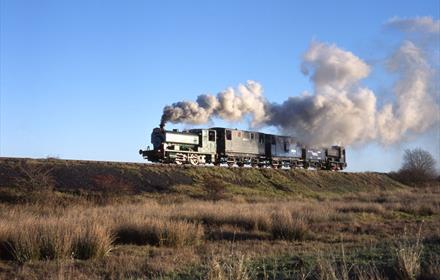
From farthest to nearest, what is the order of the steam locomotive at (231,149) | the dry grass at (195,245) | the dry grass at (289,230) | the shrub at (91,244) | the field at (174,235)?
the steam locomotive at (231,149) < the dry grass at (289,230) < the shrub at (91,244) < the field at (174,235) < the dry grass at (195,245)

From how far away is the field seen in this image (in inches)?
386

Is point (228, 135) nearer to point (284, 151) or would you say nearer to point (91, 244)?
point (284, 151)

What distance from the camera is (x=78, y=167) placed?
3250 cm

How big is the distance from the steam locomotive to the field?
5540mm

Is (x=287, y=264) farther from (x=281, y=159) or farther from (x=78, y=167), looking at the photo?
(x=281, y=159)

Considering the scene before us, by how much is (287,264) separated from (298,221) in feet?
20.0

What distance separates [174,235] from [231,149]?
32213mm

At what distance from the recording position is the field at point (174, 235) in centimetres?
980

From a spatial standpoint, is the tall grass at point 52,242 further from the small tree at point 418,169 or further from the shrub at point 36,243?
the small tree at point 418,169

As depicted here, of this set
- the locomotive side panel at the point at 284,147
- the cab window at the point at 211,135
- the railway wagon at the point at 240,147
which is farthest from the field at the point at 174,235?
the locomotive side panel at the point at 284,147

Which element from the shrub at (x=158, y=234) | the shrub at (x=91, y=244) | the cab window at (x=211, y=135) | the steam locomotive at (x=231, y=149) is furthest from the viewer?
the cab window at (x=211, y=135)

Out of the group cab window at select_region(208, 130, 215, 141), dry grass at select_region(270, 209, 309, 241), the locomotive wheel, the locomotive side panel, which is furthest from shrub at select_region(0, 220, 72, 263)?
the locomotive side panel

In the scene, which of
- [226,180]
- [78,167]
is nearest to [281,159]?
[226,180]

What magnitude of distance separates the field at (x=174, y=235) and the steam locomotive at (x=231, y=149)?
554cm
